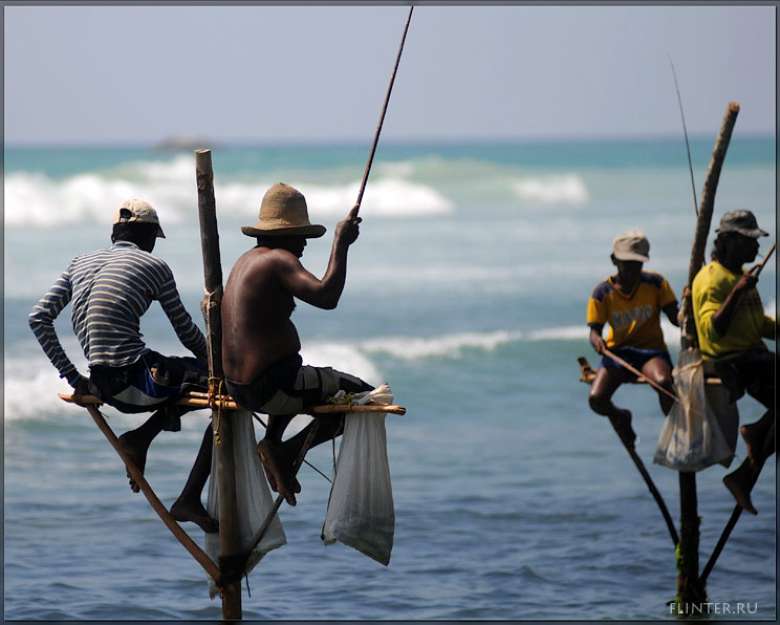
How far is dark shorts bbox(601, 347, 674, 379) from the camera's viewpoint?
8.98 meters

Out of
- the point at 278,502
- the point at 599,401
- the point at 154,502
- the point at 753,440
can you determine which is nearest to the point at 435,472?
the point at 599,401

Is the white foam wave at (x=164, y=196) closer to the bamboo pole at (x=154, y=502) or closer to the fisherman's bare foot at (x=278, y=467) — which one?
the bamboo pole at (x=154, y=502)

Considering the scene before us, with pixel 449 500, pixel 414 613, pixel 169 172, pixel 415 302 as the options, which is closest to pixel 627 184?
pixel 169 172

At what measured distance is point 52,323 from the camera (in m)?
7.09

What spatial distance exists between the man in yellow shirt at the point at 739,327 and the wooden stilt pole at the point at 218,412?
281 cm

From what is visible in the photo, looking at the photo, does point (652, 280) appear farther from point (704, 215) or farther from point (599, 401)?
point (599, 401)

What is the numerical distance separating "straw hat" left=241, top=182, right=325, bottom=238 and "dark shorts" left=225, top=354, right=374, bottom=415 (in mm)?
579

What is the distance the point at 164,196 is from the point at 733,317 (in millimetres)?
35540

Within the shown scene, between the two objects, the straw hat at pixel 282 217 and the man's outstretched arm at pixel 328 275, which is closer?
the man's outstretched arm at pixel 328 275

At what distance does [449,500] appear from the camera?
1262 centimetres

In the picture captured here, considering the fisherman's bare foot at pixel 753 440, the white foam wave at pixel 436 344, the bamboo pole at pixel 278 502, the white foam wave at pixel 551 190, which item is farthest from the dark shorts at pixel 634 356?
the white foam wave at pixel 551 190

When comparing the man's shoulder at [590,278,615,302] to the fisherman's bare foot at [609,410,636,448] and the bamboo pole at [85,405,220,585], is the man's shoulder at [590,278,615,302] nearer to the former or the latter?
the fisherman's bare foot at [609,410,636,448]

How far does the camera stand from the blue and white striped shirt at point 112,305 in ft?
23.0

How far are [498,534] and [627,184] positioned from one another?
42517 millimetres
